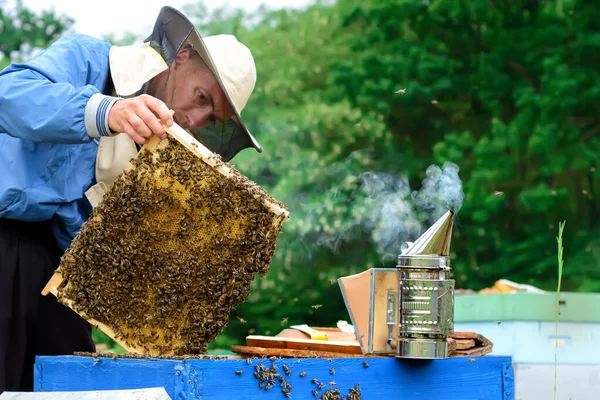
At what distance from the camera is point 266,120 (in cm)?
1284

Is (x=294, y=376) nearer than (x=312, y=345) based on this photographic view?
Yes

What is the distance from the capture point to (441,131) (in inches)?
551

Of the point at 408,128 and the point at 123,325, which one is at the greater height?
the point at 408,128

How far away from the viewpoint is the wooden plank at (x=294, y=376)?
234 cm

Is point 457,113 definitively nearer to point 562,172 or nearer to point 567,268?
point 562,172

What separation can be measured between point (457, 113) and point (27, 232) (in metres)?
11.6

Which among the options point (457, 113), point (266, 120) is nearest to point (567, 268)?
point (457, 113)

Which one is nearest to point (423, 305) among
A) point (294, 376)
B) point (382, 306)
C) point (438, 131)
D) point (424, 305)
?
point (424, 305)

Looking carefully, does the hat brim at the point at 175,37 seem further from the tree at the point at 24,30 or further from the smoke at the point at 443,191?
the tree at the point at 24,30

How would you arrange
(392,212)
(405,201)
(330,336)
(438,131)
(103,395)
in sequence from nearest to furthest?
(103,395) < (330,336) < (392,212) < (405,201) < (438,131)

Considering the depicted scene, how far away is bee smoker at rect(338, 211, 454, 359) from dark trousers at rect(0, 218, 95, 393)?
1225 millimetres

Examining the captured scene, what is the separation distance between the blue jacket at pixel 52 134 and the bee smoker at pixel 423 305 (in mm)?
1152

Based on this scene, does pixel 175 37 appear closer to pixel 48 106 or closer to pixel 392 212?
pixel 48 106

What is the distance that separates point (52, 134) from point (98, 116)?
0.59 feet
